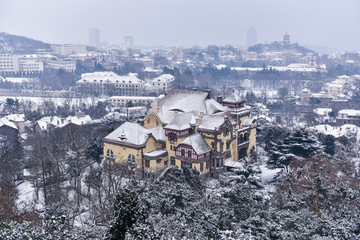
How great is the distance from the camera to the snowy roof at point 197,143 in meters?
32.1

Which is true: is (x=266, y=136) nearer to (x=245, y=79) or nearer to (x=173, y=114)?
(x=173, y=114)

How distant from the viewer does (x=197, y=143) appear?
3259 centimetres

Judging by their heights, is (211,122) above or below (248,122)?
above

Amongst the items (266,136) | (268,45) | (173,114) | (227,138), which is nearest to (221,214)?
(227,138)

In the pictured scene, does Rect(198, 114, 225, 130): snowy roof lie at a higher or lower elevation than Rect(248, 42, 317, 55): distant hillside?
lower

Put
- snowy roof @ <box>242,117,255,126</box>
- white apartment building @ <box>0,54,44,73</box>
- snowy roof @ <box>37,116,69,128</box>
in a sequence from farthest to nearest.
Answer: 1. white apartment building @ <box>0,54,44,73</box>
2. snowy roof @ <box>37,116,69,128</box>
3. snowy roof @ <box>242,117,255,126</box>

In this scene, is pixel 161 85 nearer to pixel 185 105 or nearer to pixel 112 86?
pixel 112 86

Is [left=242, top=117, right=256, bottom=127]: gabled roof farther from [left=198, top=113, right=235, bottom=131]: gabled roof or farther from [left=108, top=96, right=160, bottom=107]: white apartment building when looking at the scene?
[left=108, top=96, right=160, bottom=107]: white apartment building

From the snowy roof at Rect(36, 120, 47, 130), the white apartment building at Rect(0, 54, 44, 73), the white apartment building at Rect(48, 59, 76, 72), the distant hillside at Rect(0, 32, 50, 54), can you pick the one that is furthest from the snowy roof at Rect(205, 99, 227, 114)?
the distant hillside at Rect(0, 32, 50, 54)

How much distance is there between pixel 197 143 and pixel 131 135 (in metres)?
5.66

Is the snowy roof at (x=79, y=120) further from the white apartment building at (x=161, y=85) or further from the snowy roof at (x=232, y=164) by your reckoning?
the white apartment building at (x=161, y=85)

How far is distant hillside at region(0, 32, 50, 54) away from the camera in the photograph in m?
151

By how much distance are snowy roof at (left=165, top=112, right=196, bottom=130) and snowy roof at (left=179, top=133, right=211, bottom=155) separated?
125 centimetres

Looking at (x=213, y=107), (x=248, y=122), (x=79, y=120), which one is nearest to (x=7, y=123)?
(x=79, y=120)
